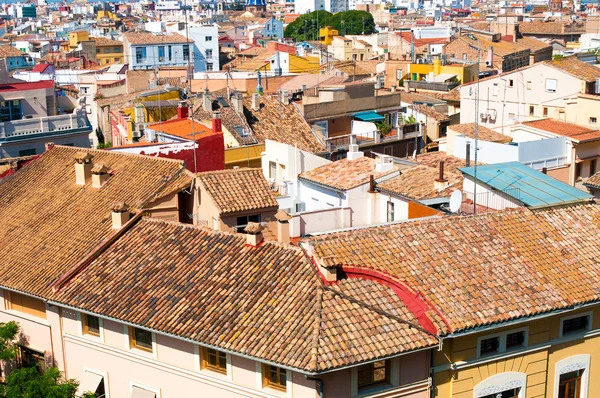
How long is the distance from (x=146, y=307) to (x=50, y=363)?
3735mm

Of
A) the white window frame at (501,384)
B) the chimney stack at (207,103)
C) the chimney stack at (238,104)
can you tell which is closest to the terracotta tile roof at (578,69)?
the chimney stack at (238,104)

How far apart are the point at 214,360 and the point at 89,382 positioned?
326 cm

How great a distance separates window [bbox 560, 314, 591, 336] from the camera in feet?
58.7

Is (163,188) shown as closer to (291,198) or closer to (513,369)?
(291,198)

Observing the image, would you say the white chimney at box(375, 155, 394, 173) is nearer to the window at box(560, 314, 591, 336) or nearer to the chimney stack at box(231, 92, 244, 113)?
the chimney stack at box(231, 92, 244, 113)

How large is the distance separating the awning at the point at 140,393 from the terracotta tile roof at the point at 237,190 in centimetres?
523

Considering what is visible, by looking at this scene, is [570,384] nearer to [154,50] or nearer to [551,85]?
[551,85]

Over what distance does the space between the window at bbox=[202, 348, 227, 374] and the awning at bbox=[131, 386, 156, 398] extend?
155cm

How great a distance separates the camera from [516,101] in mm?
43219

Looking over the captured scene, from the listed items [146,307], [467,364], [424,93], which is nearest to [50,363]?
[146,307]

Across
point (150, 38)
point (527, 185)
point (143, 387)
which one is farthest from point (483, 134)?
point (150, 38)

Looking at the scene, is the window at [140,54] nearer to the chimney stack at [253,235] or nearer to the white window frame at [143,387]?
the chimney stack at [253,235]

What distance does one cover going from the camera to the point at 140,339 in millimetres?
17891

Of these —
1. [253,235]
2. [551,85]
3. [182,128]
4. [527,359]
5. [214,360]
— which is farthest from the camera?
[551,85]
